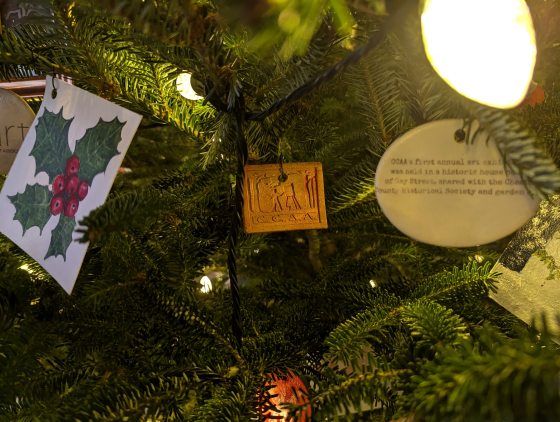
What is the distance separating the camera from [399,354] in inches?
16.2

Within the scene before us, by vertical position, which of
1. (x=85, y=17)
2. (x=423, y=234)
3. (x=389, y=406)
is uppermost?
(x=85, y=17)

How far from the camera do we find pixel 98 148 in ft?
1.66

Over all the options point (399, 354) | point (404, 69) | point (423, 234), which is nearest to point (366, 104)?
point (404, 69)

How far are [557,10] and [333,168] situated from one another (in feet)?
1.04

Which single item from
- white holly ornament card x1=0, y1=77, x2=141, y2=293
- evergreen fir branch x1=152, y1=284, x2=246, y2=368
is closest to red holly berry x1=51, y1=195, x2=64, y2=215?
white holly ornament card x1=0, y1=77, x2=141, y2=293

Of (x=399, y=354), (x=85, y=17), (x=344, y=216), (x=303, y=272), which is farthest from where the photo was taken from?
(x=303, y=272)

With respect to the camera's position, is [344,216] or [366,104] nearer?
[366,104]

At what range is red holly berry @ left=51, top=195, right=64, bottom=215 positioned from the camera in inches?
20.4

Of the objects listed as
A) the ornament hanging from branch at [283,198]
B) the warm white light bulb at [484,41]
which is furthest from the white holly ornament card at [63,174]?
the warm white light bulb at [484,41]

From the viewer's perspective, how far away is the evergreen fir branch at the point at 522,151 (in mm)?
368

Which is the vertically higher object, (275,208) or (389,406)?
(275,208)

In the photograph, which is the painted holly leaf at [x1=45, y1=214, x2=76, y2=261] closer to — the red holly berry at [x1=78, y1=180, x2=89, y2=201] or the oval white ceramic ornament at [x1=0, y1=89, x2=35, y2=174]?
the red holly berry at [x1=78, y1=180, x2=89, y2=201]

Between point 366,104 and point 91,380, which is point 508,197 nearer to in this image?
point 366,104

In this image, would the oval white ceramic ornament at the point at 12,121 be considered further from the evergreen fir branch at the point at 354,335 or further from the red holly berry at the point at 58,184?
the evergreen fir branch at the point at 354,335
